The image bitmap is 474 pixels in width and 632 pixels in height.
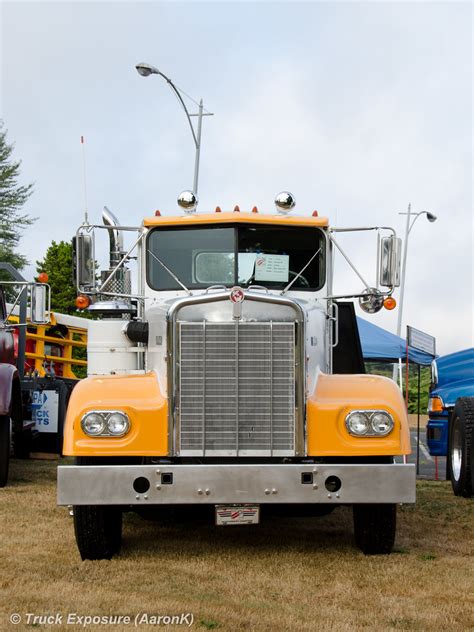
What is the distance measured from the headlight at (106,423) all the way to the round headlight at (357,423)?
4.90 feet

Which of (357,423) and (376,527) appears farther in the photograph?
(376,527)

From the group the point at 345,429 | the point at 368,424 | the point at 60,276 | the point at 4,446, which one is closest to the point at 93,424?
the point at 345,429

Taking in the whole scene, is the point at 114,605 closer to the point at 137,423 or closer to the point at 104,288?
the point at 137,423

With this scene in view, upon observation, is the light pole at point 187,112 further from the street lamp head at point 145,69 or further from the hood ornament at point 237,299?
the hood ornament at point 237,299

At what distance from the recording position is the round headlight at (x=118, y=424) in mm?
6648

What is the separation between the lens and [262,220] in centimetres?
798

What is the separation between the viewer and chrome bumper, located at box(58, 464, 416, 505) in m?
6.48

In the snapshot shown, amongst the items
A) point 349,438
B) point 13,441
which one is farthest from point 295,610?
point 13,441

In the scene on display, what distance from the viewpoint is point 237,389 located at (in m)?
6.70

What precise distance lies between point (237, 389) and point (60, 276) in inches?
1753

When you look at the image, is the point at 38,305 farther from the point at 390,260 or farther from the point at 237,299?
the point at 237,299

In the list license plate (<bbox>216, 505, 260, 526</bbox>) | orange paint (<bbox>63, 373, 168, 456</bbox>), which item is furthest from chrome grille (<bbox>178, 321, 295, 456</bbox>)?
license plate (<bbox>216, 505, 260, 526</bbox>)

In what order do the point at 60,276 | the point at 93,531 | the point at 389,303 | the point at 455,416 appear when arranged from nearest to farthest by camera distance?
1. the point at 93,531
2. the point at 389,303
3. the point at 455,416
4. the point at 60,276

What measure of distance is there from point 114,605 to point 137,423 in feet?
4.65
